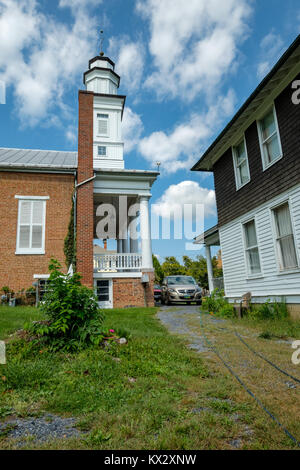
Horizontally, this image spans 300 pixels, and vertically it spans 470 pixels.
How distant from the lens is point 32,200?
469 inches

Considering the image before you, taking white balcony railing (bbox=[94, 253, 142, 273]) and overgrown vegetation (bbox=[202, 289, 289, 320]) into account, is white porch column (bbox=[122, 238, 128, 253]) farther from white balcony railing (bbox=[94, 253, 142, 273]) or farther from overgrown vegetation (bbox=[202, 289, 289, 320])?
overgrown vegetation (bbox=[202, 289, 289, 320])

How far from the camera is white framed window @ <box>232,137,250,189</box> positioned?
953cm

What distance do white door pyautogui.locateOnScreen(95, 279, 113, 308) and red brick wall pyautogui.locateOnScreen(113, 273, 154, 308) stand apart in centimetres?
19

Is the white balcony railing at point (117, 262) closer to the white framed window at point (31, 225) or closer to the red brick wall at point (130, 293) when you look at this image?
the red brick wall at point (130, 293)

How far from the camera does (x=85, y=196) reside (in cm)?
1173

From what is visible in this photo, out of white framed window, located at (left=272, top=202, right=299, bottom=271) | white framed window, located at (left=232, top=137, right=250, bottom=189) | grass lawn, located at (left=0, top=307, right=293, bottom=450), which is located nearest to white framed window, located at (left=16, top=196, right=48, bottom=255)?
white framed window, located at (left=232, top=137, right=250, bottom=189)

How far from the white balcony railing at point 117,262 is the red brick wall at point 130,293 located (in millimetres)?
632

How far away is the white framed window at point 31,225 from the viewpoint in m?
11.5

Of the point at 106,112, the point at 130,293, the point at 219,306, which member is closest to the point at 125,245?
the point at 130,293

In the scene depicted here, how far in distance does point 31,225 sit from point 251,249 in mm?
8444

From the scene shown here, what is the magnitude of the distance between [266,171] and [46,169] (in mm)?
8525

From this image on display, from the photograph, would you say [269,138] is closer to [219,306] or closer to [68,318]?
[219,306]
